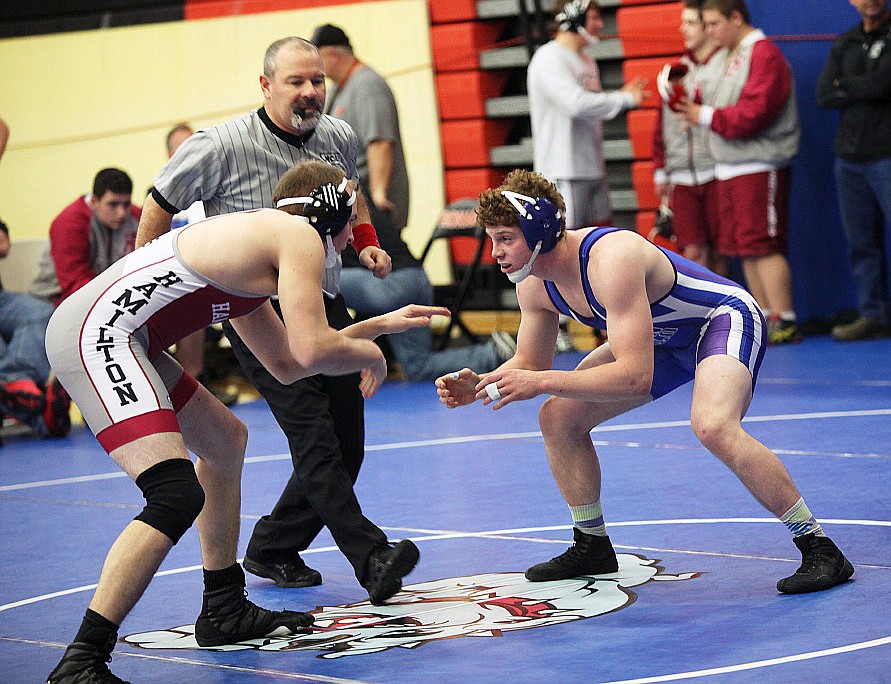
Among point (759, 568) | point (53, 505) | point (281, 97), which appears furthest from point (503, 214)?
point (53, 505)

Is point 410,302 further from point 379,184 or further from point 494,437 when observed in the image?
point 494,437

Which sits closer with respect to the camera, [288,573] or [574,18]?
[288,573]

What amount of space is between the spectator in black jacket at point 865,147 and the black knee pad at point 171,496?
267 inches

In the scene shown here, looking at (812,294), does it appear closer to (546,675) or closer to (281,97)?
(281,97)

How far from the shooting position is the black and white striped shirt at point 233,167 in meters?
4.81

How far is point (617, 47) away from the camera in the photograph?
440 inches

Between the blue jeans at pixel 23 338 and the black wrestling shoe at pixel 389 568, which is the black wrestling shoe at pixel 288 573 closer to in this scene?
the black wrestling shoe at pixel 389 568

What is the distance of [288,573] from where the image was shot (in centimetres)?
491

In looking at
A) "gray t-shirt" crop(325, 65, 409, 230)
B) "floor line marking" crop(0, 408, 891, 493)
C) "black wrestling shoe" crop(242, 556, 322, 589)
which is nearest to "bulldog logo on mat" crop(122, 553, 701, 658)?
"black wrestling shoe" crop(242, 556, 322, 589)

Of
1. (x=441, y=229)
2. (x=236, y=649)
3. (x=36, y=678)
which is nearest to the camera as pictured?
(x=36, y=678)

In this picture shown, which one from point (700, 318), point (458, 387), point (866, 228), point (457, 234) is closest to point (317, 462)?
point (458, 387)

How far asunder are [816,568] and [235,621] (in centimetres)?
171

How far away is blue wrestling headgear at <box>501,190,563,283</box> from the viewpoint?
4.29 meters

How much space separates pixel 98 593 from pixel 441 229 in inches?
271
